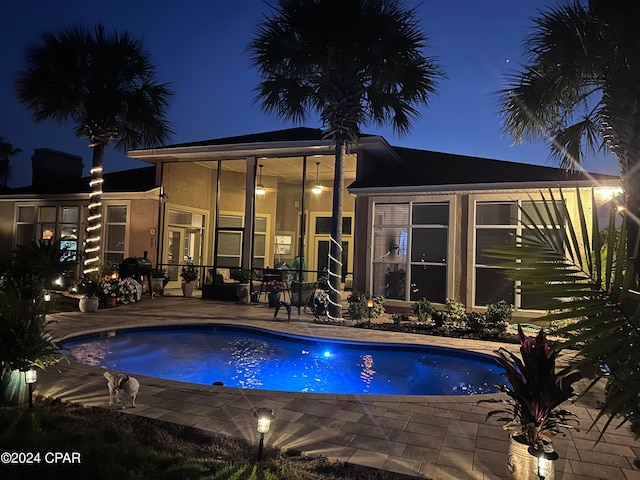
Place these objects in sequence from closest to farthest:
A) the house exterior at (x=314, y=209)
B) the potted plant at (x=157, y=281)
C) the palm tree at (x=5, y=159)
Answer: the house exterior at (x=314, y=209)
the potted plant at (x=157, y=281)
the palm tree at (x=5, y=159)

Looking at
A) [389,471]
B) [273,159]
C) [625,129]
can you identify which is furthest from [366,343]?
[273,159]

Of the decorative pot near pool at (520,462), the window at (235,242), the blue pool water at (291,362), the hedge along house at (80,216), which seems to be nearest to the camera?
the decorative pot near pool at (520,462)

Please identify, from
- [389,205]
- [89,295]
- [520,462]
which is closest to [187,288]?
[89,295]

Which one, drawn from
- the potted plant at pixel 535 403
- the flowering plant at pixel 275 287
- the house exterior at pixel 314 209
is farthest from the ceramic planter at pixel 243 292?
the potted plant at pixel 535 403

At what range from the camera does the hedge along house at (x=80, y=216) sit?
14.0 meters

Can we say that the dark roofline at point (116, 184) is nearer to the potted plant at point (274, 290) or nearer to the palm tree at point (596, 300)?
the potted plant at point (274, 290)

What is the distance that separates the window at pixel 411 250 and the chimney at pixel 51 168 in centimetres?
1464

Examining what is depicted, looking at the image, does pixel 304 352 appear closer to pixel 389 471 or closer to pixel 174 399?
pixel 174 399

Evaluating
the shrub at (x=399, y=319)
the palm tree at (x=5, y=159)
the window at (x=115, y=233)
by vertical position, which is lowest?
the shrub at (x=399, y=319)

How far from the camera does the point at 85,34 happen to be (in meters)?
11.3

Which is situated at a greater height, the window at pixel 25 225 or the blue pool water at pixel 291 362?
the window at pixel 25 225

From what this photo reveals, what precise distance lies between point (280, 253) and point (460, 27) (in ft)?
35.5

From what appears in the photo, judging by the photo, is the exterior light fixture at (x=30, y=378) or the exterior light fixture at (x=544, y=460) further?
the exterior light fixture at (x=30, y=378)

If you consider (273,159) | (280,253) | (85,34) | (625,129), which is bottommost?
(280,253)
